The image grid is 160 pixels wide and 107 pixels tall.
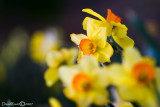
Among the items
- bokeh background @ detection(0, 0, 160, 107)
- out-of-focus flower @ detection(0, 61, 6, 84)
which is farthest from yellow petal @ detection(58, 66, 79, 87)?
out-of-focus flower @ detection(0, 61, 6, 84)

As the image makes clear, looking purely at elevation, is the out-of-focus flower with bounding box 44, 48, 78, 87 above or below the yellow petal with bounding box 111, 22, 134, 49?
below

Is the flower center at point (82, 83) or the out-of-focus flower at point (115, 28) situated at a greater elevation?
the out-of-focus flower at point (115, 28)

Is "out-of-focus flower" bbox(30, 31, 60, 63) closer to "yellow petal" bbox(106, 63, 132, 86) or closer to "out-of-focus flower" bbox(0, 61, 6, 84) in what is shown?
"out-of-focus flower" bbox(0, 61, 6, 84)

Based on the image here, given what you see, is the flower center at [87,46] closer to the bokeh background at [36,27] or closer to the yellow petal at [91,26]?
the yellow petal at [91,26]

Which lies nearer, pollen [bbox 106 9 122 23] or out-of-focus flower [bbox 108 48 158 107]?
out-of-focus flower [bbox 108 48 158 107]

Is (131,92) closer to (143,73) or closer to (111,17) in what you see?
(143,73)

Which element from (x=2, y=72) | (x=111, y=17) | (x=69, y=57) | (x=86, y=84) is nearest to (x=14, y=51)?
(x=2, y=72)

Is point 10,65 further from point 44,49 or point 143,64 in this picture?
point 143,64

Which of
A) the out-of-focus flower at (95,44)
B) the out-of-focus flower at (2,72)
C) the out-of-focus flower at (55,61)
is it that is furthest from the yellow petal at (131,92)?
the out-of-focus flower at (2,72)
